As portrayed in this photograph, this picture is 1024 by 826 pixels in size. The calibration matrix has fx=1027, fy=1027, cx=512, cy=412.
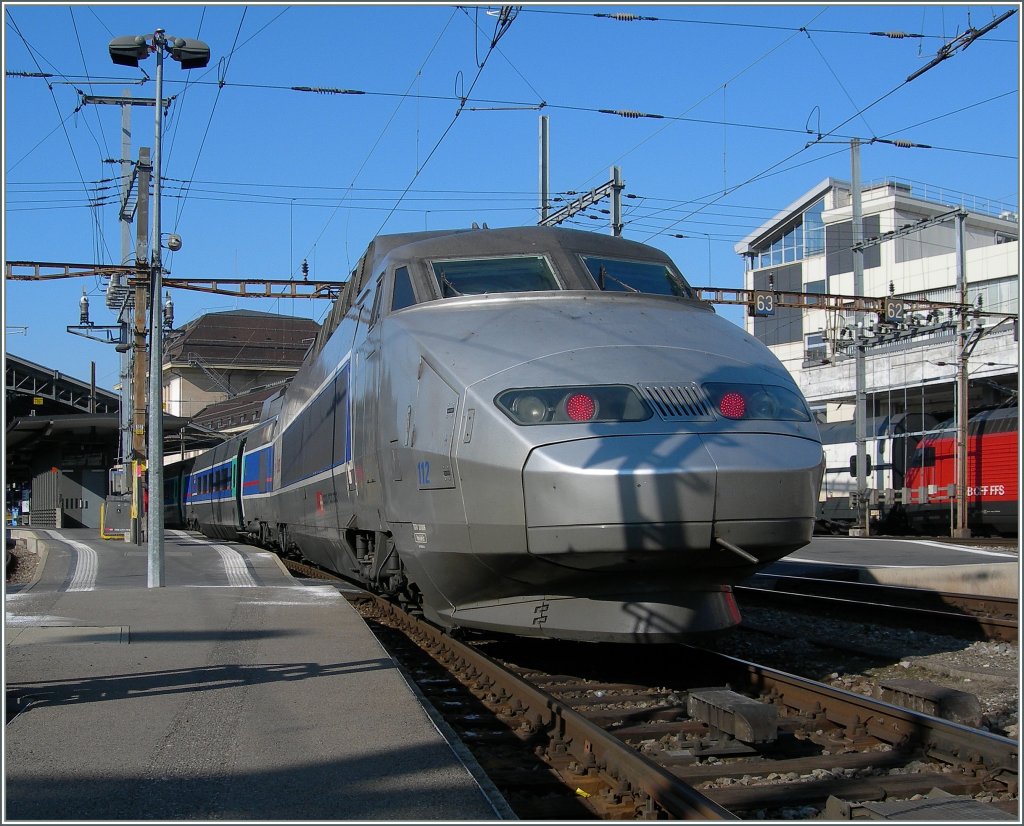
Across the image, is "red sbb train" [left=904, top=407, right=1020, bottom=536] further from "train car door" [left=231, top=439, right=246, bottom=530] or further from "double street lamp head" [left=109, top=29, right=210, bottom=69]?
"double street lamp head" [left=109, top=29, right=210, bottom=69]

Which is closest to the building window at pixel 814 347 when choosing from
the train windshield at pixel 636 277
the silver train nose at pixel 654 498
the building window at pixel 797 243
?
the building window at pixel 797 243

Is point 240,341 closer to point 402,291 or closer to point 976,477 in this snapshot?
point 976,477

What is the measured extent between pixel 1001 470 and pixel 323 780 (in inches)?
1094

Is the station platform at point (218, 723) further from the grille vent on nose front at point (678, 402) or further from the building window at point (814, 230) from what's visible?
the building window at point (814, 230)

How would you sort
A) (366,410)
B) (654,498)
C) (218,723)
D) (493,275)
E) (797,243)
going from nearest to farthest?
(218,723), (654,498), (493,275), (366,410), (797,243)

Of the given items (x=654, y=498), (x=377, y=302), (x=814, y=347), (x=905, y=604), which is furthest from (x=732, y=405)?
(x=814, y=347)

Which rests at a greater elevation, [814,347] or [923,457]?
[814,347]

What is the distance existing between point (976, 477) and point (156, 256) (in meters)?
23.8

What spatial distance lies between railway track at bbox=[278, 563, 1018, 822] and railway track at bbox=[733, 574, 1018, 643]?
150 inches

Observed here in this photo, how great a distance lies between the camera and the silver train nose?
Result: 5957mm

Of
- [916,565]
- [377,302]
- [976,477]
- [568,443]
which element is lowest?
[916,565]

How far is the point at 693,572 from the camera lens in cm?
648

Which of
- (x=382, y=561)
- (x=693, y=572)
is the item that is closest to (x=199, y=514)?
(x=382, y=561)

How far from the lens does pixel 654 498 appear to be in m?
5.96
